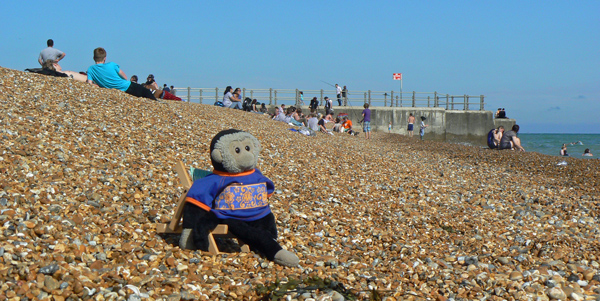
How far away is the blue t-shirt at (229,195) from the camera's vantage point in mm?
3848

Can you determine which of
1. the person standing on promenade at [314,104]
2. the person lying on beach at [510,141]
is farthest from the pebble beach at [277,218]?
the person standing on promenade at [314,104]

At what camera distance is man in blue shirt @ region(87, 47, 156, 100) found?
1083 centimetres

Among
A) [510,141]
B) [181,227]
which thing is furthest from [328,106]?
[181,227]

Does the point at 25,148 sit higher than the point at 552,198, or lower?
higher

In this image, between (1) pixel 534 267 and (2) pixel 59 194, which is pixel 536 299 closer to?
(1) pixel 534 267

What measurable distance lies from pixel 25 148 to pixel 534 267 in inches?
212

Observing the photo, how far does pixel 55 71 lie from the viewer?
36.2 ft

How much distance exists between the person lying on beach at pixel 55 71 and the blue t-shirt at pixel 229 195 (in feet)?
28.3

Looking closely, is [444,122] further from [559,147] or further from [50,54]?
[50,54]

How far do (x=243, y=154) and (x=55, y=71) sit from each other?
8821 mm

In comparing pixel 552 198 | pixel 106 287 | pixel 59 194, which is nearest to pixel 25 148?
pixel 59 194

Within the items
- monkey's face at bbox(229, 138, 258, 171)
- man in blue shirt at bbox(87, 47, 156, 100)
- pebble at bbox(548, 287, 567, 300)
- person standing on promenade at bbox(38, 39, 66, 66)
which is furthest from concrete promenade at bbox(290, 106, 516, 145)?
pebble at bbox(548, 287, 567, 300)

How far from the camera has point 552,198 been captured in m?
7.98

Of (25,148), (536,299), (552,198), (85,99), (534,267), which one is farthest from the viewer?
(85,99)
